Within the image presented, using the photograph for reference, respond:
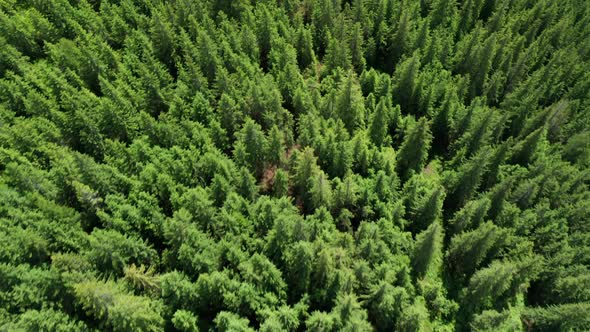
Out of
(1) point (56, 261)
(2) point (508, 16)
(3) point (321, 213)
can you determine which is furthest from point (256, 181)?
(2) point (508, 16)

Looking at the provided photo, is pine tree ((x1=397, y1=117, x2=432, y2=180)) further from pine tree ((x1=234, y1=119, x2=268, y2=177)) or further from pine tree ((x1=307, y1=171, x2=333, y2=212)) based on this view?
pine tree ((x1=234, y1=119, x2=268, y2=177))

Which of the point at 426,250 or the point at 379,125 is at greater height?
the point at 379,125

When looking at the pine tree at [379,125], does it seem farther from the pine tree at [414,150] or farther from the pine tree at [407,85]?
the pine tree at [407,85]

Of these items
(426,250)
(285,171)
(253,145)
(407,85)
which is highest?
(407,85)

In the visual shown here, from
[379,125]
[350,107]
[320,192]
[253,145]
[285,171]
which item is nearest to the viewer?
[320,192]

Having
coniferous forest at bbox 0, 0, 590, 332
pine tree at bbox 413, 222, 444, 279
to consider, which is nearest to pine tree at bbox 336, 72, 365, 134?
coniferous forest at bbox 0, 0, 590, 332

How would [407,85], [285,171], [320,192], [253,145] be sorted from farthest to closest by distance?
[407,85] < [285,171] < [253,145] < [320,192]

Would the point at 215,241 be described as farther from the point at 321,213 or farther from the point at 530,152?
the point at 530,152

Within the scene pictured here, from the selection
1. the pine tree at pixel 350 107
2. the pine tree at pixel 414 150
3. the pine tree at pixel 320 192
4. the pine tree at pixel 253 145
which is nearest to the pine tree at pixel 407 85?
the pine tree at pixel 350 107

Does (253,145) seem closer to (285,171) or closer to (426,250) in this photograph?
(285,171)

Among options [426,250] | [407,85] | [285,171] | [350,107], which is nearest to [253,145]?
[285,171]
